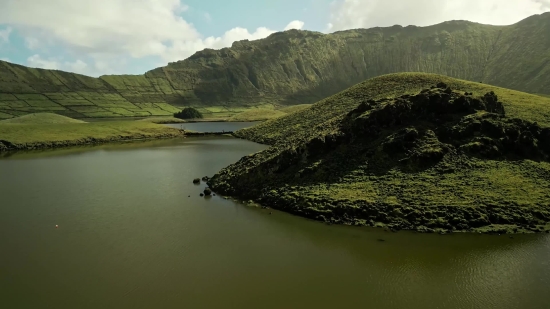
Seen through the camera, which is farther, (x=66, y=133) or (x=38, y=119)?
(x=38, y=119)

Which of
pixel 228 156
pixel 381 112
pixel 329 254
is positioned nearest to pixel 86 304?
pixel 329 254

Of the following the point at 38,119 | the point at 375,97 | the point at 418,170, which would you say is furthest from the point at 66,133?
the point at 418,170

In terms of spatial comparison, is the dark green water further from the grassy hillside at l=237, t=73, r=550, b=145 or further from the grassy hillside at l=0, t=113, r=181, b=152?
the grassy hillside at l=0, t=113, r=181, b=152

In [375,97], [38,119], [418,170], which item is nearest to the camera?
[418,170]

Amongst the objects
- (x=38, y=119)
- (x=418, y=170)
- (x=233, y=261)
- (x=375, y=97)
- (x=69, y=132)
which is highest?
(x=375, y=97)

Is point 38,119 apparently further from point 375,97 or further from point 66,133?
point 375,97

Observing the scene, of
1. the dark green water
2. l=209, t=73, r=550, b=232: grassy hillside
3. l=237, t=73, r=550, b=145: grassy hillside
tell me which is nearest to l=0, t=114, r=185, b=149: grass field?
l=237, t=73, r=550, b=145: grassy hillside

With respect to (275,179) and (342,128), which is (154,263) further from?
(342,128)
